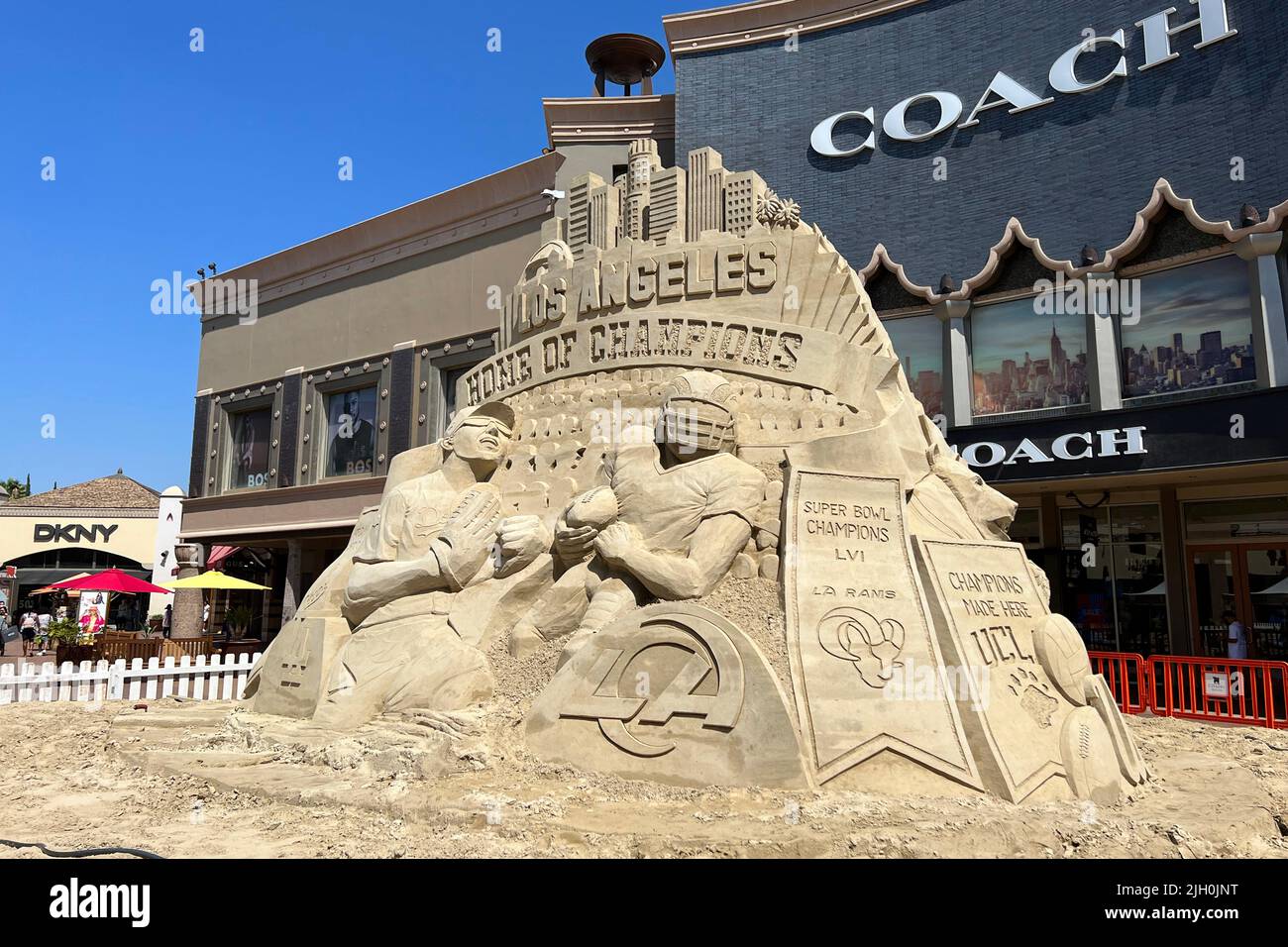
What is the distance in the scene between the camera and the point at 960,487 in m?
6.66

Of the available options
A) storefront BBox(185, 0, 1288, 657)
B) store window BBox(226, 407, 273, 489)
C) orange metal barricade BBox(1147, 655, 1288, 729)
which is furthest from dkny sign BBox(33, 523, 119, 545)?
orange metal barricade BBox(1147, 655, 1288, 729)

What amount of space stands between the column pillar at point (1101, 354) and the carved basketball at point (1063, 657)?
8276 millimetres

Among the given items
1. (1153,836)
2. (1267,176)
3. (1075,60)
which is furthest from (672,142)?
(1153,836)

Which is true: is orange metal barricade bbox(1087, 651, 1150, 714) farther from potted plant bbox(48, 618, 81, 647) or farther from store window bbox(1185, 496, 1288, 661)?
potted plant bbox(48, 618, 81, 647)

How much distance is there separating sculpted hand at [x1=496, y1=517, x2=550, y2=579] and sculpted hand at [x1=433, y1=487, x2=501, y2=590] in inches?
7.1

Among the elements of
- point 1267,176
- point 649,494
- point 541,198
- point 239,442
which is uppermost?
point 541,198

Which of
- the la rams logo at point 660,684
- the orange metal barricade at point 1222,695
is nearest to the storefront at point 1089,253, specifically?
the orange metal barricade at point 1222,695

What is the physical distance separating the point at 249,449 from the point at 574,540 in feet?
59.0

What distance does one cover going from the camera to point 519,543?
6223 millimetres

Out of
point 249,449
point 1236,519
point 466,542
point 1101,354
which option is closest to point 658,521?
point 466,542

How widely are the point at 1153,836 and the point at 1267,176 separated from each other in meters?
10.8

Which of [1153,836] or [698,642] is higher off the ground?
[698,642]

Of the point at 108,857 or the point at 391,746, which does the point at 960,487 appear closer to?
the point at 391,746

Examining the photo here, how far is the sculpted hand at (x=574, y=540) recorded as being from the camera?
5941 mm
